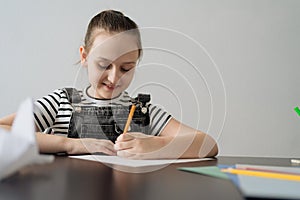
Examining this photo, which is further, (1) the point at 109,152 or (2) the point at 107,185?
(1) the point at 109,152

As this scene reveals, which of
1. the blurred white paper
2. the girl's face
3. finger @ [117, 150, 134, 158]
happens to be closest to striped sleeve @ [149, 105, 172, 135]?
the girl's face

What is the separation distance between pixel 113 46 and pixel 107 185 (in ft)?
1.72

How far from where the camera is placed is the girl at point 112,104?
720mm

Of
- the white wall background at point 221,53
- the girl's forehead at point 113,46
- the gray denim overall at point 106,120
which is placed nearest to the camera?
the girl's forehead at point 113,46

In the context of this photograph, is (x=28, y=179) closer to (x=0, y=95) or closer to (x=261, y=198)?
(x=261, y=198)

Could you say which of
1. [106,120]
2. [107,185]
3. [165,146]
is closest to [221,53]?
[106,120]

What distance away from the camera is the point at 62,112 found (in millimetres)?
1043

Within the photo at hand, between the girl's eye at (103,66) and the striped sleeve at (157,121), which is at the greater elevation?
the girl's eye at (103,66)

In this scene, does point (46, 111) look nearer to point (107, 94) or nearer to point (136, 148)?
point (107, 94)

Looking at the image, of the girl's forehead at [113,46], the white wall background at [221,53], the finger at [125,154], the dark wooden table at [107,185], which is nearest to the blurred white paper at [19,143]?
the dark wooden table at [107,185]

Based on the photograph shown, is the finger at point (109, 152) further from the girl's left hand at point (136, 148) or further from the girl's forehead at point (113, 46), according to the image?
the girl's forehead at point (113, 46)

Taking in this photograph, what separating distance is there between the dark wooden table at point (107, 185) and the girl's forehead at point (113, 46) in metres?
0.39

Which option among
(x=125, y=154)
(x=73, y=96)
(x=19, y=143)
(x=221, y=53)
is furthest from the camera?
(x=221, y=53)

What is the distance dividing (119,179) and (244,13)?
4.29 ft
